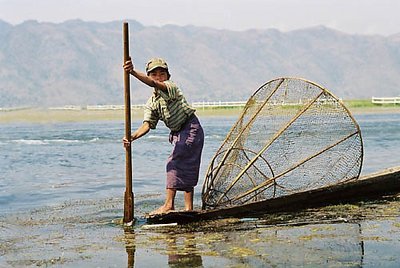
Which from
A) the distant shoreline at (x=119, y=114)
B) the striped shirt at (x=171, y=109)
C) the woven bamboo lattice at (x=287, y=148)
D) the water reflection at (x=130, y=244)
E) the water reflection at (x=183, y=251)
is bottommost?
the distant shoreline at (x=119, y=114)

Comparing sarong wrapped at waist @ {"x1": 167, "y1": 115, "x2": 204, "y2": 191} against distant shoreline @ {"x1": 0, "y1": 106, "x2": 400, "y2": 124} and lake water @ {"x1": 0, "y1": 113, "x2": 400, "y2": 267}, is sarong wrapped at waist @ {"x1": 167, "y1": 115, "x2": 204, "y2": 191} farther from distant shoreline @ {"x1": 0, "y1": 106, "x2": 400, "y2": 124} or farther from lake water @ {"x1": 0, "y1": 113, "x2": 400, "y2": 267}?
distant shoreline @ {"x1": 0, "y1": 106, "x2": 400, "y2": 124}

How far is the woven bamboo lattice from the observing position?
8891mm

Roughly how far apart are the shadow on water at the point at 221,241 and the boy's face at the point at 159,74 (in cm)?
158

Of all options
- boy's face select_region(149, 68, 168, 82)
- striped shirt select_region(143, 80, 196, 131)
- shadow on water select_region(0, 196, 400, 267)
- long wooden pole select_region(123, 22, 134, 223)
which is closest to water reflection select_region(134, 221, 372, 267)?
shadow on water select_region(0, 196, 400, 267)

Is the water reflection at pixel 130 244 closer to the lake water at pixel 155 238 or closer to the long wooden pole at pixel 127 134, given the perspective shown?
the lake water at pixel 155 238

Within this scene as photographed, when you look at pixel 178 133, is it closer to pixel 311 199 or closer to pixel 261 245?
pixel 311 199

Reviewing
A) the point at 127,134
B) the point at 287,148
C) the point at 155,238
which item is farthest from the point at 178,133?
the point at 287,148

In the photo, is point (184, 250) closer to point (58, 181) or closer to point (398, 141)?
point (58, 181)

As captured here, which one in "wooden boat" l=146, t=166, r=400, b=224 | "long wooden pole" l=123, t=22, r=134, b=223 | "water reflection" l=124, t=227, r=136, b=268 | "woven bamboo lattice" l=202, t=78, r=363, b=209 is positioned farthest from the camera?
"woven bamboo lattice" l=202, t=78, r=363, b=209

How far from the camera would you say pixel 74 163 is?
19.6m

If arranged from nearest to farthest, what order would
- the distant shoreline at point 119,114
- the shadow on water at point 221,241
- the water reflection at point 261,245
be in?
the water reflection at point 261,245
the shadow on water at point 221,241
the distant shoreline at point 119,114

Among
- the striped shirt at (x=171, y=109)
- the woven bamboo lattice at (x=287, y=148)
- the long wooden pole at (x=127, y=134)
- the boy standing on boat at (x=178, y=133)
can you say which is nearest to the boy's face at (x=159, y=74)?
the boy standing on boat at (x=178, y=133)

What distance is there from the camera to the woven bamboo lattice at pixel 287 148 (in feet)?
29.2

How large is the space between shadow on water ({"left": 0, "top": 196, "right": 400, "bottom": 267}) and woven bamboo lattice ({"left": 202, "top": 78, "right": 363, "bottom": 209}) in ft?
1.90
